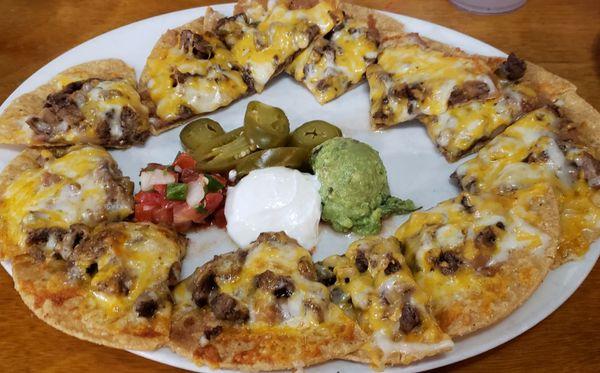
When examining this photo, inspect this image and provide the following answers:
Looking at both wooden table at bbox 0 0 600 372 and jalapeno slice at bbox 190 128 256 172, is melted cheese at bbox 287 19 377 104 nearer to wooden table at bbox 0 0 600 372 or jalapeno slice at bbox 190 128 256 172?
jalapeno slice at bbox 190 128 256 172

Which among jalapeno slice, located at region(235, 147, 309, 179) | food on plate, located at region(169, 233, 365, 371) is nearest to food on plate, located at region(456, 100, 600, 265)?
jalapeno slice, located at region(235, 147, 309, 179)

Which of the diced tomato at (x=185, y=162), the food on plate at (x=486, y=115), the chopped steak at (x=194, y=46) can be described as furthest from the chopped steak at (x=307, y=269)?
the chopped steak at (x=194, y=46)

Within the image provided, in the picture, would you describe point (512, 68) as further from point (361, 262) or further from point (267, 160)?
point (361, 262)

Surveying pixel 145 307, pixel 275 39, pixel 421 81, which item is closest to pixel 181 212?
pixel 145 307

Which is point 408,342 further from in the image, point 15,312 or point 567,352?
point 15,312

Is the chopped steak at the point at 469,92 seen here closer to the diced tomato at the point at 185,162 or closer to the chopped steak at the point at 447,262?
the chopped steak at the point at 447,262
